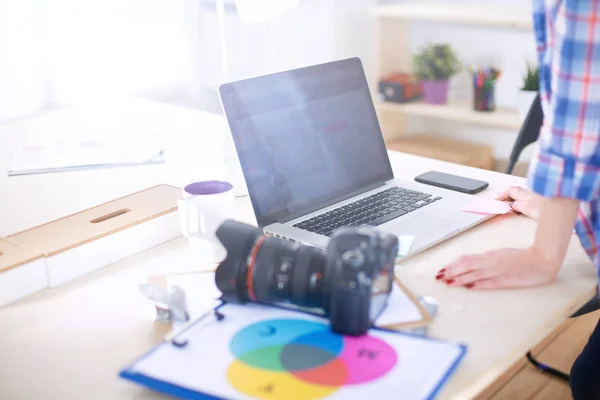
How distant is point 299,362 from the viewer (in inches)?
33.7

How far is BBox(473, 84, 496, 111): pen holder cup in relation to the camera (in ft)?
9.67

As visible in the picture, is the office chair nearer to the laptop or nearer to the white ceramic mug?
the laptop

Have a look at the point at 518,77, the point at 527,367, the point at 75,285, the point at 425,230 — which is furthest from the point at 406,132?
the point at 75,285

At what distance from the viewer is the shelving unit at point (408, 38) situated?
283cm

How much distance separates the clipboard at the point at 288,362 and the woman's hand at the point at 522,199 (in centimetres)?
49

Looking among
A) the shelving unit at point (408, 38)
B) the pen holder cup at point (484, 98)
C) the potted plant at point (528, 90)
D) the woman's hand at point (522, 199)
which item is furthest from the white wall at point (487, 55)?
the woman's hand at point (522, 199)

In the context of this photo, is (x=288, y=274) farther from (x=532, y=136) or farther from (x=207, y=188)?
(x=532, y=136)

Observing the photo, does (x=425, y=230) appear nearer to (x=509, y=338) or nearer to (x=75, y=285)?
(x=509, y=338)

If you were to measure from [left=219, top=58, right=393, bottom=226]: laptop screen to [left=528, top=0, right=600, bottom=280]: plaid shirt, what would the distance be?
405 millimetres

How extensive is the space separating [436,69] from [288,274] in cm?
230

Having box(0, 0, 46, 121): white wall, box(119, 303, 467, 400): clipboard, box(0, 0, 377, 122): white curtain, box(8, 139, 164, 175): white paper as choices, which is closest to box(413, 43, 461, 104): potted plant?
box(0, 0, 377, 122): white curtain

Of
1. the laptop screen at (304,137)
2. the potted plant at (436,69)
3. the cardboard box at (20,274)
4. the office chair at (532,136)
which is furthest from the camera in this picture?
the potted plant at (436,69)

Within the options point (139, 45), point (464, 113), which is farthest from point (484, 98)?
point (139, 45)

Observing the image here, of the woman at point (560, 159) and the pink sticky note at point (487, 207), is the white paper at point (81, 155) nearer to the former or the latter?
the pink sticky note at point (487, 207)
